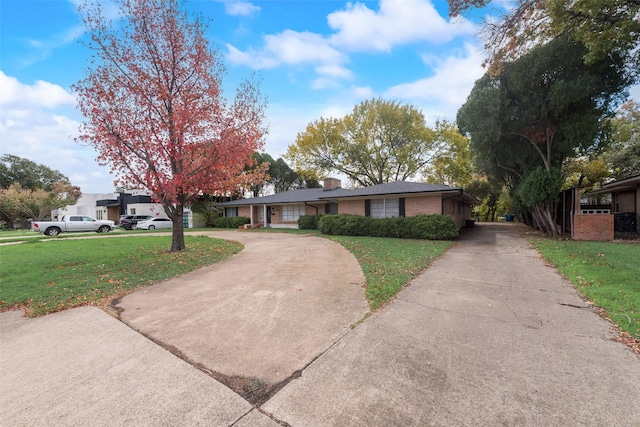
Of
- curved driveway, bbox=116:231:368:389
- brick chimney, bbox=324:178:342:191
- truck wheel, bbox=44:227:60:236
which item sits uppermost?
brick chimney, bbox=324:178:342:191

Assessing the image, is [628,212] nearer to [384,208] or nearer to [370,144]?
[384,208]

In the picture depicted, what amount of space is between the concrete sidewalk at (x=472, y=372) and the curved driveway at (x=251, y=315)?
0.36 m

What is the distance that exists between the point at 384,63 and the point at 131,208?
111ft

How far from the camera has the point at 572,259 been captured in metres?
7.34

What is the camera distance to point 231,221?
25797mm

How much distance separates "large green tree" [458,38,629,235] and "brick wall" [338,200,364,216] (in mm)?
7310

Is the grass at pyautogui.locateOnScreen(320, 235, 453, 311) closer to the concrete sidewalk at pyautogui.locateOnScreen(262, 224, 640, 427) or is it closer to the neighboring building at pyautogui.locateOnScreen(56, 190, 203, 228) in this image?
the concrete sidewalk at pyautogui.locateOnScreen(262, 224, 640, 427)

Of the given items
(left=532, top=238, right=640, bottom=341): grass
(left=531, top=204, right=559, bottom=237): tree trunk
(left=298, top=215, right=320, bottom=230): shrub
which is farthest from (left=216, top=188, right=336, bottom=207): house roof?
(left=532, top=238, right=640, bottom=341): grass

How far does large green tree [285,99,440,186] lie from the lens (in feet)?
92.0

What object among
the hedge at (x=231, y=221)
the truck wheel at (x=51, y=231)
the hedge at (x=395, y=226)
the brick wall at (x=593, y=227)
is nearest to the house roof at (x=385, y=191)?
the hedge at (x=395, y=226)

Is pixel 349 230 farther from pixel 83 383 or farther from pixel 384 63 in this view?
pixel 83 383

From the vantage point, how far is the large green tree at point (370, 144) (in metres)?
28.0

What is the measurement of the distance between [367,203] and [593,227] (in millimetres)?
10593

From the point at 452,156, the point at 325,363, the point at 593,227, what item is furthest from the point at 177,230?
the point at 452,156
